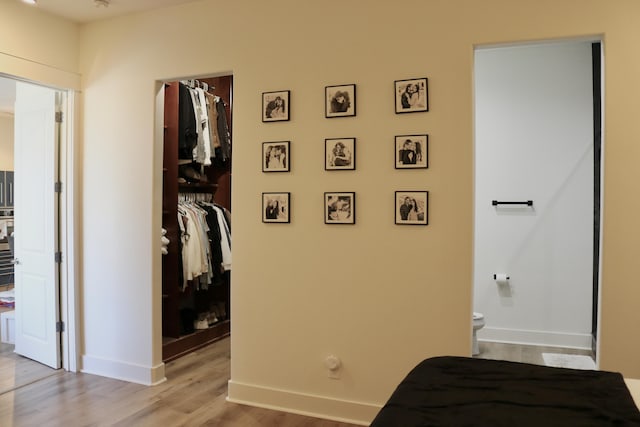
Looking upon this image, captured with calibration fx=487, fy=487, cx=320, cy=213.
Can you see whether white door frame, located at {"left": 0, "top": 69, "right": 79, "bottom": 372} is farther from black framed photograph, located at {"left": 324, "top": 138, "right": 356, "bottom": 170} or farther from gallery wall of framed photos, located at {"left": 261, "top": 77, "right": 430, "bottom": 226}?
black framed photograph, located at {"left": 324, "top": 138, "right": 356, "bottom": 170}

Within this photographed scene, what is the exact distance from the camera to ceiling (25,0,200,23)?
345 cm

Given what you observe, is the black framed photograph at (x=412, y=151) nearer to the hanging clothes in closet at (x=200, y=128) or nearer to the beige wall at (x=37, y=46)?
the hanging clothes in closet at (x=200, y=128)

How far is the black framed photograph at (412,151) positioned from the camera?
284 centimetres

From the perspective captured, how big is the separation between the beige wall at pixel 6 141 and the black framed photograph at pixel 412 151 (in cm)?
698

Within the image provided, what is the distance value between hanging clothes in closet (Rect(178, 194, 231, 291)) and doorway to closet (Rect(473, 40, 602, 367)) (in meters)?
2.46

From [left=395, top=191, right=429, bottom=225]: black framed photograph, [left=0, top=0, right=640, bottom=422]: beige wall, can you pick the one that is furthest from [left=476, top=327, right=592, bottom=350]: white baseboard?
[left=395, top=191, right=429, bottom=225]: black framed photograph

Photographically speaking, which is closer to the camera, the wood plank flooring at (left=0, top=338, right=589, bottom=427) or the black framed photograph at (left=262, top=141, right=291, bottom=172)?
the wood plank flooring at (left=0, top=338, right=589, bottom=427)

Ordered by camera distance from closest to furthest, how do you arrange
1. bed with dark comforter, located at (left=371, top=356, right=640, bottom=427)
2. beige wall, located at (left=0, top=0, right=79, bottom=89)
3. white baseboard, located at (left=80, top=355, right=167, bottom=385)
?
1. bed with dark comforter, located at (left=371, top=356, right=640, bottom=427)
2. beige wall, located at (left=0, top=0, right=79, bottom=89)
3. white baseboard, located at (left=80, top=355, right=167, bottom=385)

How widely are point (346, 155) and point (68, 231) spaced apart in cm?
237

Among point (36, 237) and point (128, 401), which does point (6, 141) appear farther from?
point (128, 401)

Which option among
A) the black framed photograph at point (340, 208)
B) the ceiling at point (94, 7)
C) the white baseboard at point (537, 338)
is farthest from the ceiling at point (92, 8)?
the white baseboard at point (537, 338)

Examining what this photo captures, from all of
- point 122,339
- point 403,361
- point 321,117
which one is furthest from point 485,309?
point 122,339

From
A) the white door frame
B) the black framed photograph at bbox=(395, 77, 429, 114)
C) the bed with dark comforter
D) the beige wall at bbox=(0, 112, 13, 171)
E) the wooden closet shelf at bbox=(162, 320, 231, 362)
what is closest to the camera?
the bed with dark comforter

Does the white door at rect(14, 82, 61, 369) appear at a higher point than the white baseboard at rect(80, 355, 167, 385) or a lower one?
higher
